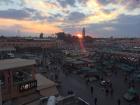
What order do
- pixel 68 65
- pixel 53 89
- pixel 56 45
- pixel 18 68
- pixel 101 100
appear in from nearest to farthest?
1. pixel 18 68
2. pixel 53 89
3. pixel 101 100
4. pixel 68 65
5. pixel 56 45

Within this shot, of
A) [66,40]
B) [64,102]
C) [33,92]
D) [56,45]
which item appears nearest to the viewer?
[64,102]

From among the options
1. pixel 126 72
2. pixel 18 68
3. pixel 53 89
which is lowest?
pixel 126 72

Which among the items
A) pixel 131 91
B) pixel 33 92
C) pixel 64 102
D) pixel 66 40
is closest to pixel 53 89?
pixel 33 92

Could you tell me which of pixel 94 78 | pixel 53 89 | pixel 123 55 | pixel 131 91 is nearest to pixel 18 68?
pixel 53 89

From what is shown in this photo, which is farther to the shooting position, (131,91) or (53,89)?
(131,91)

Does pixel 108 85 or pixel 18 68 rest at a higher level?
pixel 18 68

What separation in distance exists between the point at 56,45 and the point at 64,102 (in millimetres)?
114702

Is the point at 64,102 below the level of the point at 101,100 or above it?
above

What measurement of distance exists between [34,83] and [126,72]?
1390 inches

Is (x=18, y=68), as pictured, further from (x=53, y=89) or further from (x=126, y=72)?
(x=126, y=72)

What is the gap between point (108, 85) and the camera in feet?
112

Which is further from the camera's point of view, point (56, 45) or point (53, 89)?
point (56, 45)

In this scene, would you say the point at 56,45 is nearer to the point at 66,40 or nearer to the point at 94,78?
the point at 66,40

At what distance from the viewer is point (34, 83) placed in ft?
52.9
